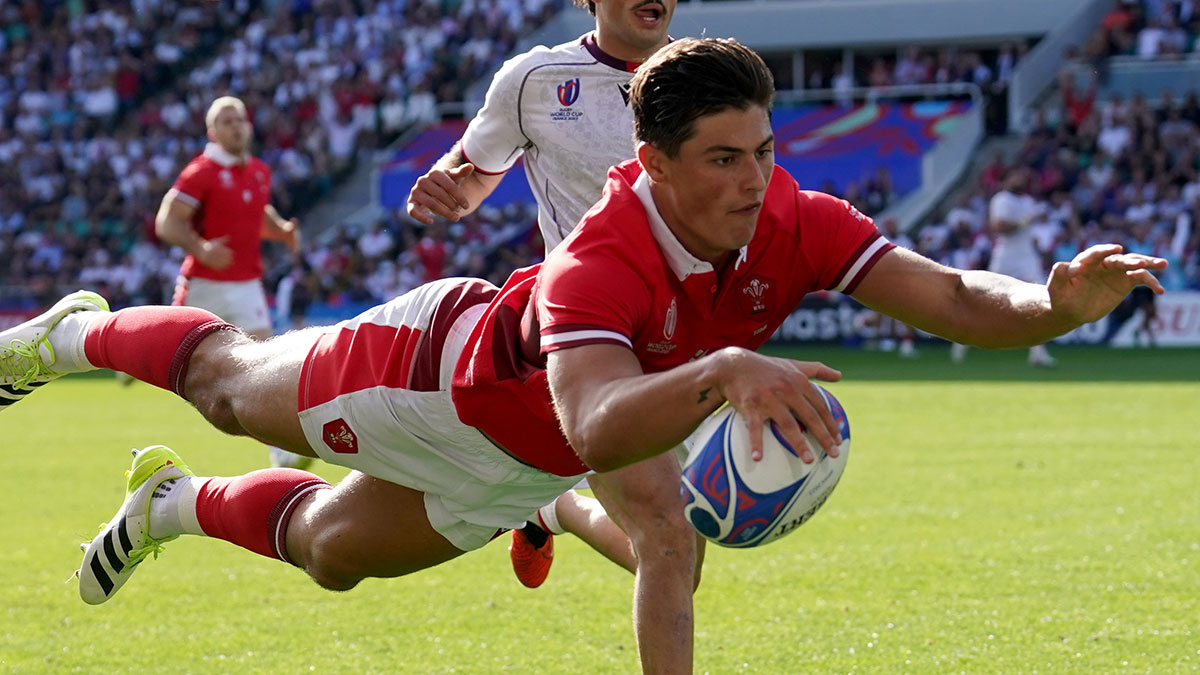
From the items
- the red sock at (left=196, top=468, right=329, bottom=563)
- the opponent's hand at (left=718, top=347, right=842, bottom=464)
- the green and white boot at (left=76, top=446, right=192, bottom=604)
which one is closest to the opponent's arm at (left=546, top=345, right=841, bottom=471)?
the opponent's hand at (left=718, top=347, right=842, bottom=464)

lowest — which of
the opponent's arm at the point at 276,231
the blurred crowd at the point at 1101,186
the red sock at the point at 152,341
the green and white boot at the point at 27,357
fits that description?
the blurred crowd at the point at 1101,186

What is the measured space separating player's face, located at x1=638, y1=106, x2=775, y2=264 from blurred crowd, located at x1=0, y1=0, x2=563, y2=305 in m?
24.8

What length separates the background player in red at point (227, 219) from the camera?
35.2ft

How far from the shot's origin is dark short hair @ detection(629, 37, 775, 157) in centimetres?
328

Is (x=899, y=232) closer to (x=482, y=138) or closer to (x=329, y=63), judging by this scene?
(x=329, y=63)

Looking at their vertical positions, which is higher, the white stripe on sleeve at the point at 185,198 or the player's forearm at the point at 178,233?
the white stripe on sleeve at the point at 185,198

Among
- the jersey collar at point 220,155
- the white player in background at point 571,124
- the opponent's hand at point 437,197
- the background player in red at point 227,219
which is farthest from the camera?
the jersey collar at point 220,155

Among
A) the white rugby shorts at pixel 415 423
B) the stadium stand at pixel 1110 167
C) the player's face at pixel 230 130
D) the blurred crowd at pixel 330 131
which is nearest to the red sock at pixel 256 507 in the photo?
the white rugby shorts at pixel 415 423

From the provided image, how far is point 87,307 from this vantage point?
546 cm

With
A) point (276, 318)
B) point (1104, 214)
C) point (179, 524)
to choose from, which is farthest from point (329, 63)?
point (179, 524)

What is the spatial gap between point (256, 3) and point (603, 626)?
96.5 ft

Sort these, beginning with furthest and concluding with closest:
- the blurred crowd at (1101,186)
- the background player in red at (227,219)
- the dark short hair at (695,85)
Answer: the blurred crowd at (1101,186), the background player in red at (227,219), the dark short hair at (695,85)

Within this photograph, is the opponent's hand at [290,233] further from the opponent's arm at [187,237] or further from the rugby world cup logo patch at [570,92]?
the rugby world cup logo patch at [570,92]

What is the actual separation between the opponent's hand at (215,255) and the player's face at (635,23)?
5.46 meters
